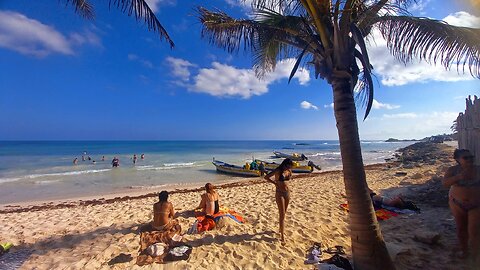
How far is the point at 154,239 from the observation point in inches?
185

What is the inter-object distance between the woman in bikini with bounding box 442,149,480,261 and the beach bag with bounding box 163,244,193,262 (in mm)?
4150

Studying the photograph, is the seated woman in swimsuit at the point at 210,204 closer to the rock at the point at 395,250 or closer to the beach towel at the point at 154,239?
the beach towel at the point at 154,239

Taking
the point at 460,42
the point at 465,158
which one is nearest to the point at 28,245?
the point at 465,158

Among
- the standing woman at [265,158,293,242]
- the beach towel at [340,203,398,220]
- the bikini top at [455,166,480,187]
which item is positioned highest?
the bikini top at [455,166,480,187]

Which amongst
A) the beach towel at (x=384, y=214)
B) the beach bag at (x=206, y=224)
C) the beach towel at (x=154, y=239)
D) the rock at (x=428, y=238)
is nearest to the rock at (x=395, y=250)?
the rock at (x=428, y=238)

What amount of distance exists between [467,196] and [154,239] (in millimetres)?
4970

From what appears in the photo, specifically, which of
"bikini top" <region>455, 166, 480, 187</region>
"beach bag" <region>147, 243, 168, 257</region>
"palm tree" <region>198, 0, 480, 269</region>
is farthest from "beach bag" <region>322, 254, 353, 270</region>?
"beach bag" <region>147, 243, 168, 257</region>

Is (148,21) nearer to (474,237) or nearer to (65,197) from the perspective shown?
(474,237)

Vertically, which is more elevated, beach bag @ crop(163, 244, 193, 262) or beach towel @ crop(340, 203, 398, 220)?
beach towel @ crop(340, 203, 398, 220)

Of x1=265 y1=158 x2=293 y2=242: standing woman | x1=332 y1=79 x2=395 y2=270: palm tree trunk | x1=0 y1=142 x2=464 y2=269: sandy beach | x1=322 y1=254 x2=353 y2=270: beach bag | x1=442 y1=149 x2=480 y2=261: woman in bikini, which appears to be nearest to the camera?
x1=332 y1=79 x2=395 y2=270: palm tree trunk

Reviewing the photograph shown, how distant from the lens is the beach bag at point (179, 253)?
13.8 feet

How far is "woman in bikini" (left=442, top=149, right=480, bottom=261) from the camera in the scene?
3547 millimetres

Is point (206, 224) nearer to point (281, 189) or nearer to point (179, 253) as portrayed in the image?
point (179, 253)

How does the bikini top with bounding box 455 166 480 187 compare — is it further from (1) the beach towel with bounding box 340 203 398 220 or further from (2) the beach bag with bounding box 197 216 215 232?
(2) the beach bag with bounding box 197 216 215 232
